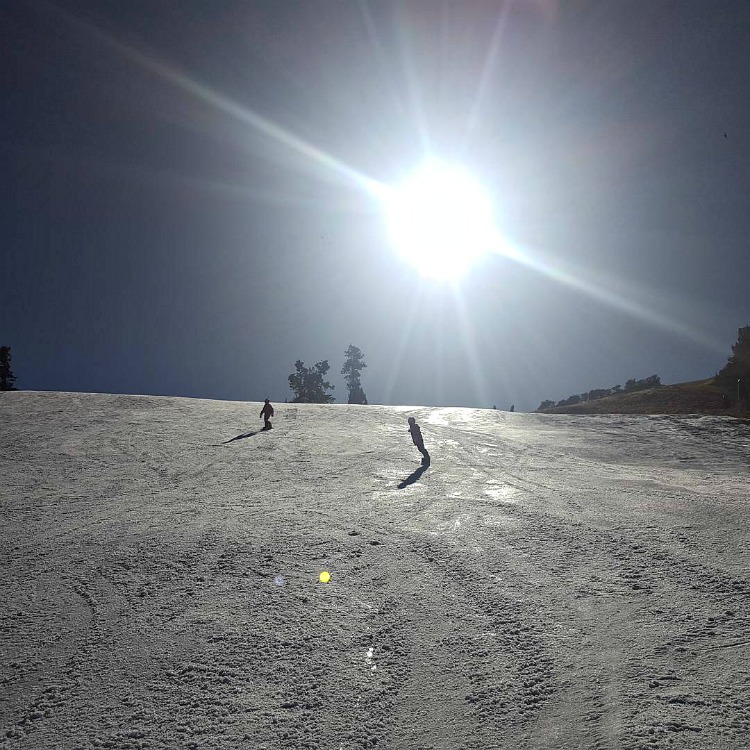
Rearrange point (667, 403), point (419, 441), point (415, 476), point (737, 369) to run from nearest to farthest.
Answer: point (415, 476) < point (419, 441) < point (667, 403) < point (737, 369)

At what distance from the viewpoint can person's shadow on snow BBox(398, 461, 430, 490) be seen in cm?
1137

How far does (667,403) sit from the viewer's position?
35.1 meters

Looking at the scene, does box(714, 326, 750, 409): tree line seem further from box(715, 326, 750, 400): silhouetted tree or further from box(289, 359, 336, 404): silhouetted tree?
box(289, 359, 336, 404): silhouetted tree

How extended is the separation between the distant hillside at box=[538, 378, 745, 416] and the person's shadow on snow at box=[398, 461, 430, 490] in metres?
25.9

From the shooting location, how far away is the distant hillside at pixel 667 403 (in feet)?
107

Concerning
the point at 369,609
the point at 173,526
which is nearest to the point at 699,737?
the point at 369,609

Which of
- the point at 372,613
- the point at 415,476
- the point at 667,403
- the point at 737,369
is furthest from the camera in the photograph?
the point at 737,369

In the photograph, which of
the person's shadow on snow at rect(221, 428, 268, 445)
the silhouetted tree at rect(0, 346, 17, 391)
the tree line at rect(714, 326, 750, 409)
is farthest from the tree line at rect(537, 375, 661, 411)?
the silhouetted tree at rect(0, 346, 17, 391)

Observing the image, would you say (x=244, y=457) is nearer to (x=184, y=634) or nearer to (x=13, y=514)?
(x=13, y=514)

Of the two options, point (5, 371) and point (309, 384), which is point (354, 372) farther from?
point (5, 371)

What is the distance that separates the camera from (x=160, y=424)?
20.2m

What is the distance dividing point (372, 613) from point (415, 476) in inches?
287

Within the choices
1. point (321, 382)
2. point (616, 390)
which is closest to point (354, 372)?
point (321, 382)

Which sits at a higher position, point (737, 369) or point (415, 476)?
point (737, 369)
